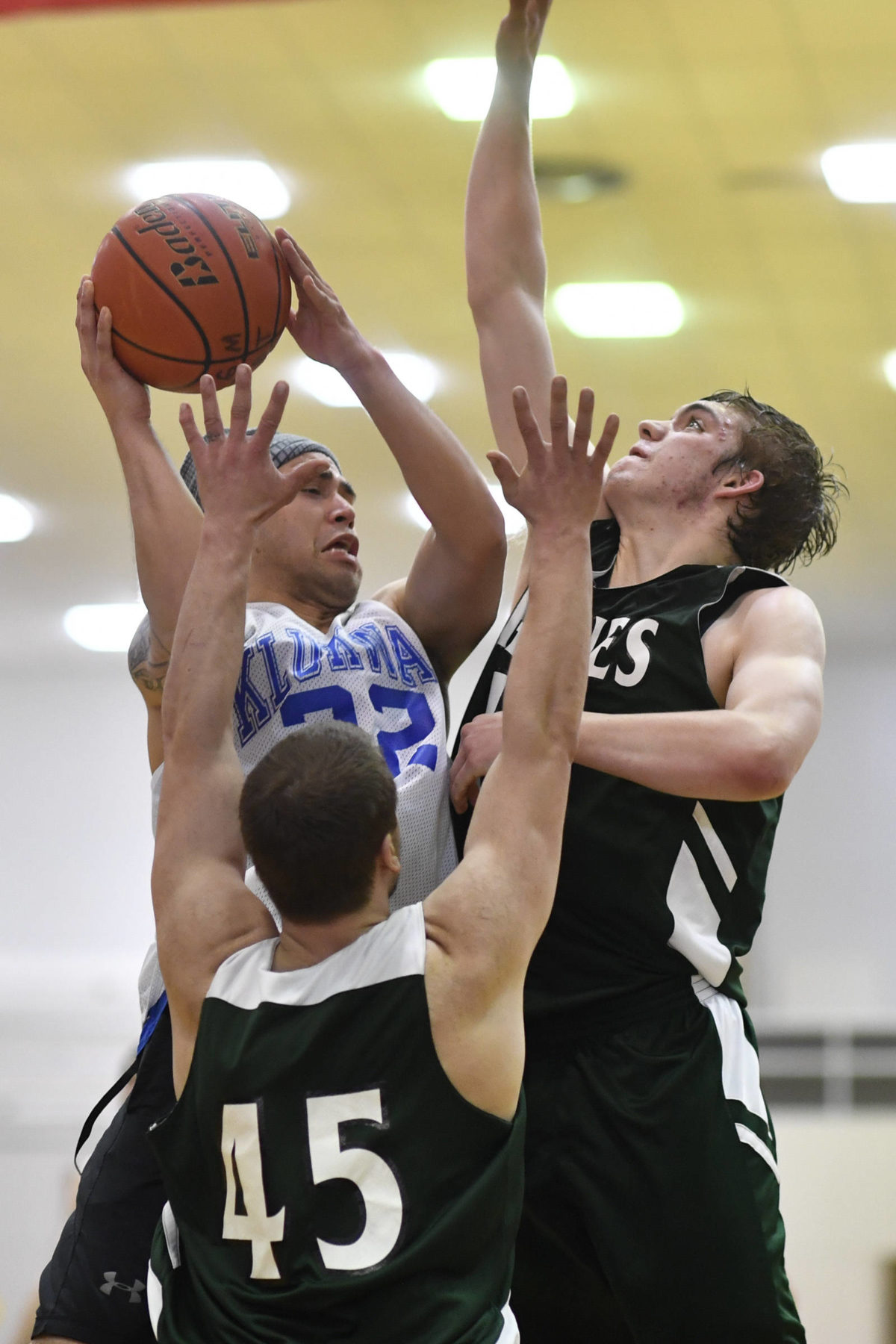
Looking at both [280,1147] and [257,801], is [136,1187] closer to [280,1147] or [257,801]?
[280,1147]

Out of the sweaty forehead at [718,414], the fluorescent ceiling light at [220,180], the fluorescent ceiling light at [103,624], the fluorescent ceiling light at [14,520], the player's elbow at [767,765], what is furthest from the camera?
the fluorescent ceiling light at [103,624]

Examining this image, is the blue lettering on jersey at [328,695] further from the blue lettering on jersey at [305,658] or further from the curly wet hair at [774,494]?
the curly wet hair at [774,494]

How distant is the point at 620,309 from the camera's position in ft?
24.3

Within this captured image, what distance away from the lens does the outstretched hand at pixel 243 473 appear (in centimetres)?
200

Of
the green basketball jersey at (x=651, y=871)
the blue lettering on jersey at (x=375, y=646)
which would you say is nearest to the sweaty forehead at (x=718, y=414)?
the green basketball jersey at (x=651, y=871)

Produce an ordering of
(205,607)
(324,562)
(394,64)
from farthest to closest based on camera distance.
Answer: (394,64) < (324,562) < (205,607)

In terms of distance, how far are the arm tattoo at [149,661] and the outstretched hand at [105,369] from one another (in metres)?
0.33

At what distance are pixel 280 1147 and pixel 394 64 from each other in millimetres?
5111

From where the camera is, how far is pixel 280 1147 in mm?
1710

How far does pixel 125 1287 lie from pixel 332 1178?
2.35ft

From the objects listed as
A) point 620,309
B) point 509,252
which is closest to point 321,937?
point 509,252

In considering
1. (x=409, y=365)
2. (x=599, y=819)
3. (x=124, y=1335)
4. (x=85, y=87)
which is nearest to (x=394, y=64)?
(x=85, y=87)

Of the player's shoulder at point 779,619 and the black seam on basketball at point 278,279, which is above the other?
the black seam on basketball at point 278,279

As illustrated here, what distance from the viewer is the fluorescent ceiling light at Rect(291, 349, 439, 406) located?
7801mm
